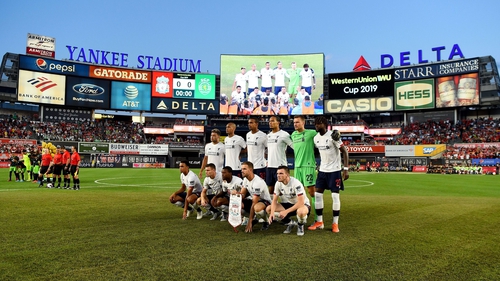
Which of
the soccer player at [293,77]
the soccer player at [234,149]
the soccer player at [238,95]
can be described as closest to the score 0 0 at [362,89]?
the soccer player at [293,77]

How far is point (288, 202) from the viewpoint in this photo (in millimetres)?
8148

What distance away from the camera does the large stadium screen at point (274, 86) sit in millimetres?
70750

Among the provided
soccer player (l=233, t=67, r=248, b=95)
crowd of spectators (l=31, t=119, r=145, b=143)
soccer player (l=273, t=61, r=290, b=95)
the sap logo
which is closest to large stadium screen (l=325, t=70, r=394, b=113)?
soccer player (l=273, t=61, r=290, b=95)

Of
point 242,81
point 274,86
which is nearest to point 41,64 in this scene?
point 242,81

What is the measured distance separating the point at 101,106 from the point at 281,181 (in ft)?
225

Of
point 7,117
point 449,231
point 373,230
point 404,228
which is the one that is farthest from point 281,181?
point 7,117

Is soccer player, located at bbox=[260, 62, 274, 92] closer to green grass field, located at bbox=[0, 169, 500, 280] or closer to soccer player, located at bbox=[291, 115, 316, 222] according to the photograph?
green grass field, located at bbox=[0, 169, 500, 280]

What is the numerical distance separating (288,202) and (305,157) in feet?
4.60

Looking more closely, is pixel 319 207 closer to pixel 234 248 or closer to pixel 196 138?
pixel 234 248

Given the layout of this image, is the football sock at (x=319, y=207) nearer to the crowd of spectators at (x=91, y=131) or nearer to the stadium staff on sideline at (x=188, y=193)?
the stadium staff on sideline at (x=188, y=193)

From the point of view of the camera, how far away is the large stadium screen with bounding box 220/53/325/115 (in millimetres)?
70750

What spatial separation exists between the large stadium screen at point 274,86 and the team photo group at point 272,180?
60.8 meters

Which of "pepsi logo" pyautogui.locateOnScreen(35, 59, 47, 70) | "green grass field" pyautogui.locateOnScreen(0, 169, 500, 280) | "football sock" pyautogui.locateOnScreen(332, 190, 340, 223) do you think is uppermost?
"pepsi logo" pyautogui.locateOnScreen(35, 59, 47, 70)

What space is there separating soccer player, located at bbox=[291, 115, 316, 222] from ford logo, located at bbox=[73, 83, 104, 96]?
67236 millimetres
